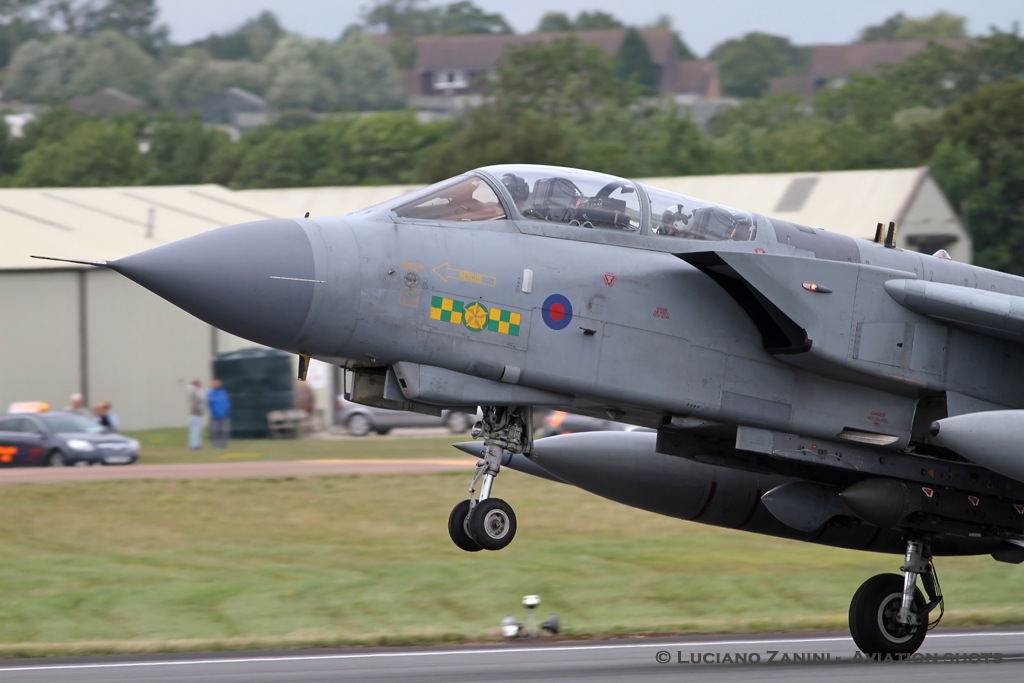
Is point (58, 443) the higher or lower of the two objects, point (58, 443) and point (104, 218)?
the lower

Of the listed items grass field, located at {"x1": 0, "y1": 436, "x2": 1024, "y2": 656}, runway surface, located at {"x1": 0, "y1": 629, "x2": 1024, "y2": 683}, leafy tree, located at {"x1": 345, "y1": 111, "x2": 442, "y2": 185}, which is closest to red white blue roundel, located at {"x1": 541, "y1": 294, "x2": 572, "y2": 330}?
runway surface, located at {"x1": 0, "y1": 629, "x2": 1024, "y2": 683}

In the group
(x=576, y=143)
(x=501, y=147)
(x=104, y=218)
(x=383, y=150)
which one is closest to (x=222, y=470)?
(x=104, y=218)

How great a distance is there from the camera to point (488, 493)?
10.4 meters

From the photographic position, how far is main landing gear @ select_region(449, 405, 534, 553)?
1016cm

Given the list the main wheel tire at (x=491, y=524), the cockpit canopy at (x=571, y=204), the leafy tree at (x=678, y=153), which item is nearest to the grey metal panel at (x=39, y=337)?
the cockpit canopy at (x=571, y=204)

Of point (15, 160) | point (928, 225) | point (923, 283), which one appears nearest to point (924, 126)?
point (928, 225)

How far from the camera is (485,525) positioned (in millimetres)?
10141

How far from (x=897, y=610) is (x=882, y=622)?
0.20m

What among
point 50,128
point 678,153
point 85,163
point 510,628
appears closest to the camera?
point 510,628

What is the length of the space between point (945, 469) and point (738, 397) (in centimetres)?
251

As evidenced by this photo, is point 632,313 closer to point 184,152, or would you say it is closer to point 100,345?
point 100,345

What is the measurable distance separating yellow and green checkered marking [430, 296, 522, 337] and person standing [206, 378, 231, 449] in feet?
70.1

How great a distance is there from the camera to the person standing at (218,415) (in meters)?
31.2

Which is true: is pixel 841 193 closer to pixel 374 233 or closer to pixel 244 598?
pixel 244 598
